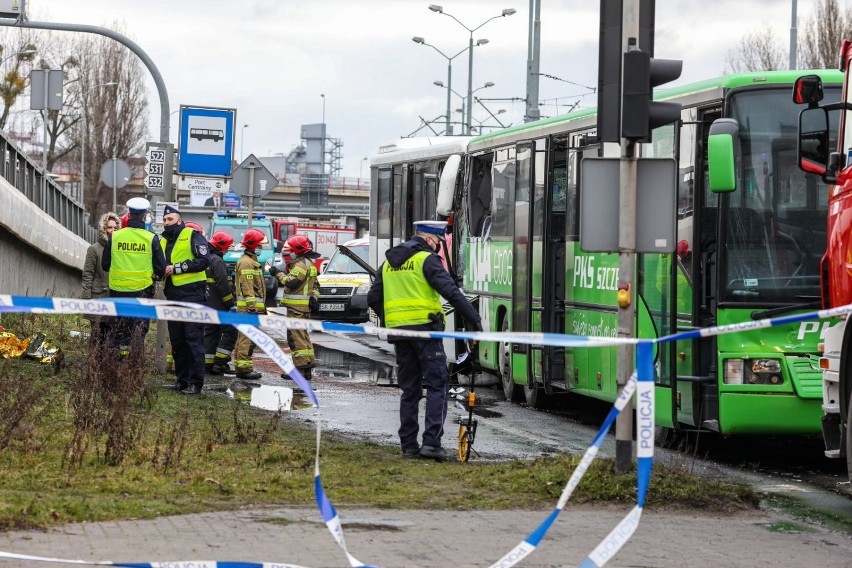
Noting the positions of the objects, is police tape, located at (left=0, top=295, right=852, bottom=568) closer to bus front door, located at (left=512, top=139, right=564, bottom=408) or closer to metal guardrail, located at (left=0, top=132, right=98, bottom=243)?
bus front door, located at (left=512, top=139, right=564, bottom=408)

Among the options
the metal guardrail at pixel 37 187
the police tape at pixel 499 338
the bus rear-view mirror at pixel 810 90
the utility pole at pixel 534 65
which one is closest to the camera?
the police tape at pixel 499 338

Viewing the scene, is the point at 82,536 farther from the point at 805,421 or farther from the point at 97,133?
the point at 97,133

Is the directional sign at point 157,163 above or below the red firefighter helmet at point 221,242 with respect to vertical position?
above

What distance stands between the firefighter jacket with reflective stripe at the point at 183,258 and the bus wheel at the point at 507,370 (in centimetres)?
356

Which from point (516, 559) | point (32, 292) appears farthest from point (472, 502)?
point (32, 292)

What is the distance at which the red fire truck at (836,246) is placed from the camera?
9031 millimetres

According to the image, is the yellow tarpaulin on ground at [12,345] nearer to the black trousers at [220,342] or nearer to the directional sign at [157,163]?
the black trousers at [220,342]

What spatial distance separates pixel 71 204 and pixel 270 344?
29173mm

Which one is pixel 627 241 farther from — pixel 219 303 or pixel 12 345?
pixel 219 303

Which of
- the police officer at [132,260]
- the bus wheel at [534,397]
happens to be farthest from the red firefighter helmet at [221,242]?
the bus wheel at [534,397]

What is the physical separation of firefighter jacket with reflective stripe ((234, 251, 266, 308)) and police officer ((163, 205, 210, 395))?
212 cm

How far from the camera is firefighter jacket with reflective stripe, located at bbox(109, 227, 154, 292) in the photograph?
1540 cm

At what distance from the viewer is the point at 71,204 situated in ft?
115

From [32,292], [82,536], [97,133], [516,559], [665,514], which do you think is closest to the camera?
[516,559]
